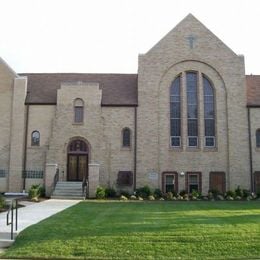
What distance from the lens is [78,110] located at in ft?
110

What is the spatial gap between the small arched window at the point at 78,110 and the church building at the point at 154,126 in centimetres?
8

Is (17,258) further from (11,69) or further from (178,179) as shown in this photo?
(11,69)

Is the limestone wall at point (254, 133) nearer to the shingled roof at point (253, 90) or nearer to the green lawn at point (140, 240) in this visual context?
the shingled roof at point (253, 90)

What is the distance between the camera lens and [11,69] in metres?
34.2

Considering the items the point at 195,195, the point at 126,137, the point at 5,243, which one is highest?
the point at 126,137

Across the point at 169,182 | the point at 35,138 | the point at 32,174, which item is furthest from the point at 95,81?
the point at 169,182

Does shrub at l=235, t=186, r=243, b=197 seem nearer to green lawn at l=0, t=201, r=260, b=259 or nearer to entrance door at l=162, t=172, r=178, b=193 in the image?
entrance door at l=162, t=172, r=178, b=193

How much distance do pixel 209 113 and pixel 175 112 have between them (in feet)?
A: 9.05

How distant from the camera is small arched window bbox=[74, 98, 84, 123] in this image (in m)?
33.5

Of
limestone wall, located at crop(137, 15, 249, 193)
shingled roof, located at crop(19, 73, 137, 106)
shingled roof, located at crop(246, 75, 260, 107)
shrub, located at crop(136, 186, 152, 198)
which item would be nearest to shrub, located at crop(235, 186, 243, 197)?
limestone wall, located at crop(137, 15, 249, 193)

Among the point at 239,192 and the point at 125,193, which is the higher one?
the point at 239,192

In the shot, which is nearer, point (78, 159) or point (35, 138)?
point (78, 159)

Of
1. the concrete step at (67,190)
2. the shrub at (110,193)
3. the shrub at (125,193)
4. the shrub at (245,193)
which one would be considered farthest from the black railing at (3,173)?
the shrub at (245,193)

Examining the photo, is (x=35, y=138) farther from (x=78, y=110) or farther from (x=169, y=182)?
(x=169, y=182)
